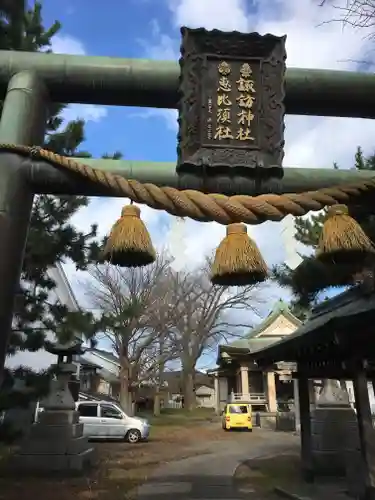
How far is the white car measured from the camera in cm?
1803

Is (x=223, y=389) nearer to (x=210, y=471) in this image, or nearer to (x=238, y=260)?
(x=210, y=471)

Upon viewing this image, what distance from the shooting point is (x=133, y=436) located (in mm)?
18156

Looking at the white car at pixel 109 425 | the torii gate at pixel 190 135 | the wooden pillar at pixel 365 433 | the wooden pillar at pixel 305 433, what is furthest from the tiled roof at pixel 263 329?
the torii gate at pixel 190 135

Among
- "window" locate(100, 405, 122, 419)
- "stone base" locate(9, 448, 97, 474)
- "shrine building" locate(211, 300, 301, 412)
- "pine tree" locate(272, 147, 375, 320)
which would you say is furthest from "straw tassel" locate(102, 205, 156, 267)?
"shrine building" locate(211, 300, 301, 412)

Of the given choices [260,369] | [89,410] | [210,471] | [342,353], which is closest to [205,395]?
[260,369]

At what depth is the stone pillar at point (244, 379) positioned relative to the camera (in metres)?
28.0

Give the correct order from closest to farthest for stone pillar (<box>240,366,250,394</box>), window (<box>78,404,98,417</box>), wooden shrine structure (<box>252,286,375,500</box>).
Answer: wooden shrine structure (<box>252,286,375,500</box>)
window (<box>78,404,98,417</box>)
stone pillar (<box>240,366,250,394</box>)

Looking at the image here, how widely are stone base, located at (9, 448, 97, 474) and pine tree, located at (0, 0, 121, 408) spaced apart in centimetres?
368

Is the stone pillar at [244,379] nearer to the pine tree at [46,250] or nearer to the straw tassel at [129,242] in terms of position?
the pine tree at [46,250]

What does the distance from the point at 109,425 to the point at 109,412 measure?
59cm

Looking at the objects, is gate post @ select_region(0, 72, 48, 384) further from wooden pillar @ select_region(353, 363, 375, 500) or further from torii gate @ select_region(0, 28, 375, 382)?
wooden pillar @ select_region(353, 363, 375, 500)

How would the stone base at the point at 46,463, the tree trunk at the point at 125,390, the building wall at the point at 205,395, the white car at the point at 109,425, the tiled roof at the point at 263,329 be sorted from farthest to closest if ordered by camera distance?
the building wall at the point at 205,395, the tiled roof at the point at 263,329, the tree trunk at the point at 125,390, the white car at the point at 109,425, the stone base at the point at 46,463

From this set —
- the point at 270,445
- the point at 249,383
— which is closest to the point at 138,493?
the point at 270,445

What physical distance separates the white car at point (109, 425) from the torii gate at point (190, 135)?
54.6 feet
